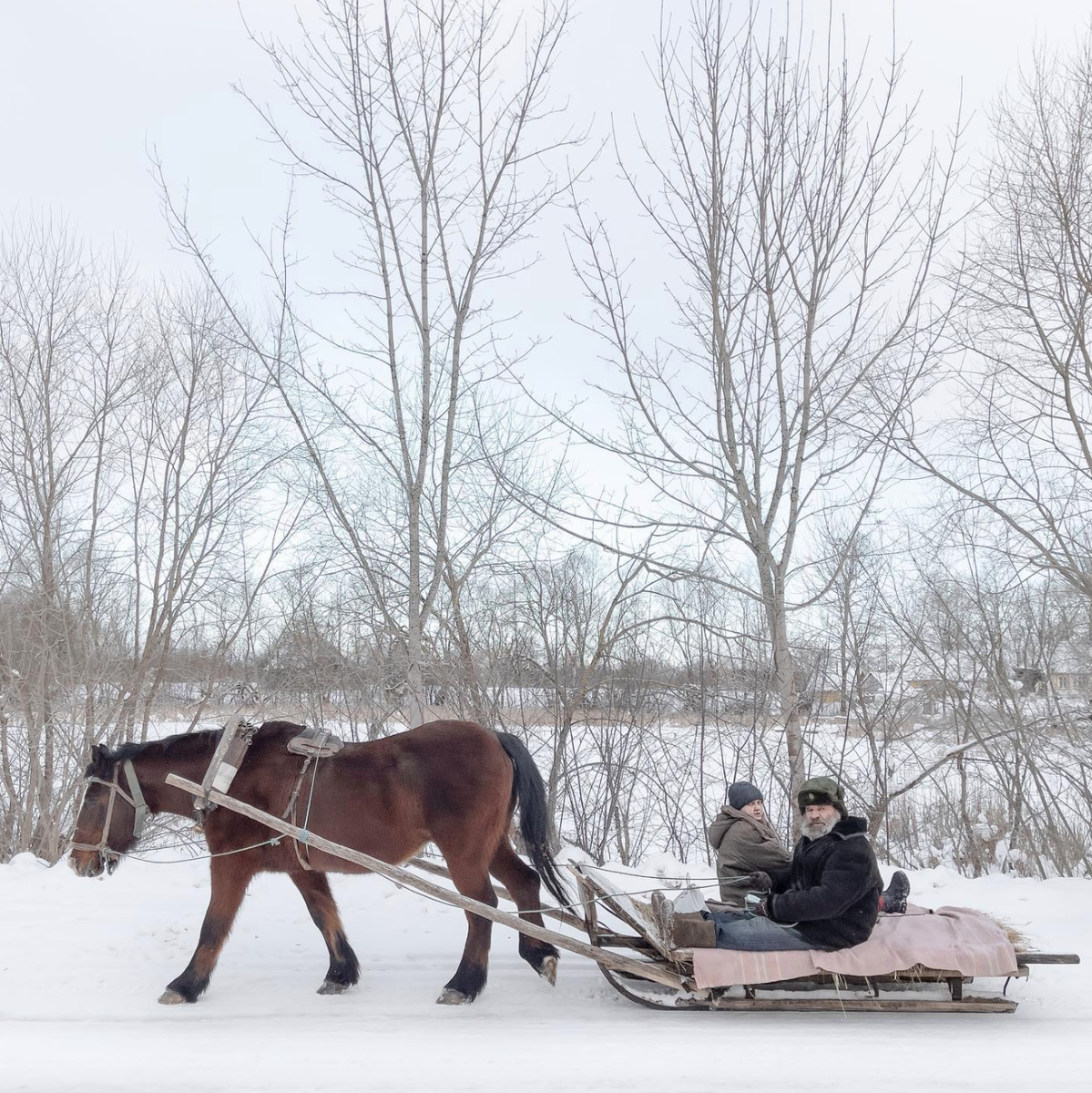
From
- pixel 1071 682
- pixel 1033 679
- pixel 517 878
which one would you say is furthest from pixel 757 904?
pixel 1071 682

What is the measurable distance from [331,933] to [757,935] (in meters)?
2.25

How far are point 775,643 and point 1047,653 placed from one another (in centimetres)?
A: 589

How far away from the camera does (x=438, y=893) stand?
13.9ft

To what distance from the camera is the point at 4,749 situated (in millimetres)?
9406

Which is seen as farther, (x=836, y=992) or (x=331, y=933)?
(x=331, y=933)

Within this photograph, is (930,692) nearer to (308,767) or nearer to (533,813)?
(533,813)

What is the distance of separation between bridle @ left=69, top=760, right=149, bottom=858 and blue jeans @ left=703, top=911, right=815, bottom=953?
10.6 ft

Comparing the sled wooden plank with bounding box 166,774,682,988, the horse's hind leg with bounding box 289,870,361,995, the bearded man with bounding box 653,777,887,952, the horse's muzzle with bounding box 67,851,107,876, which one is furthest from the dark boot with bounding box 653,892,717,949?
the horse's muzzle with bounding box 67,851,107,876

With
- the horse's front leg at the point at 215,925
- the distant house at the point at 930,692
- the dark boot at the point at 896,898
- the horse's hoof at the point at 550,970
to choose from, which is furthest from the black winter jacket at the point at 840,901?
the distant house at the point at 930,692

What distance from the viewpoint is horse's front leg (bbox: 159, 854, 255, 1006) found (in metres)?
4.54

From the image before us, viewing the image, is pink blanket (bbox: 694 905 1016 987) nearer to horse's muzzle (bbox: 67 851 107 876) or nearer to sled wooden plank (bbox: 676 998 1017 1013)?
sled wooden plank (bbox: 676 998 1017 1013)

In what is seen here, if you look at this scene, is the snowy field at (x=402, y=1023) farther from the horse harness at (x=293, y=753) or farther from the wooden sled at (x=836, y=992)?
the horse harness at (x=293, y=753)

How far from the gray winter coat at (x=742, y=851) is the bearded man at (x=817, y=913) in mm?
508

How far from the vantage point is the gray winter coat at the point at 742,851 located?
494cm
